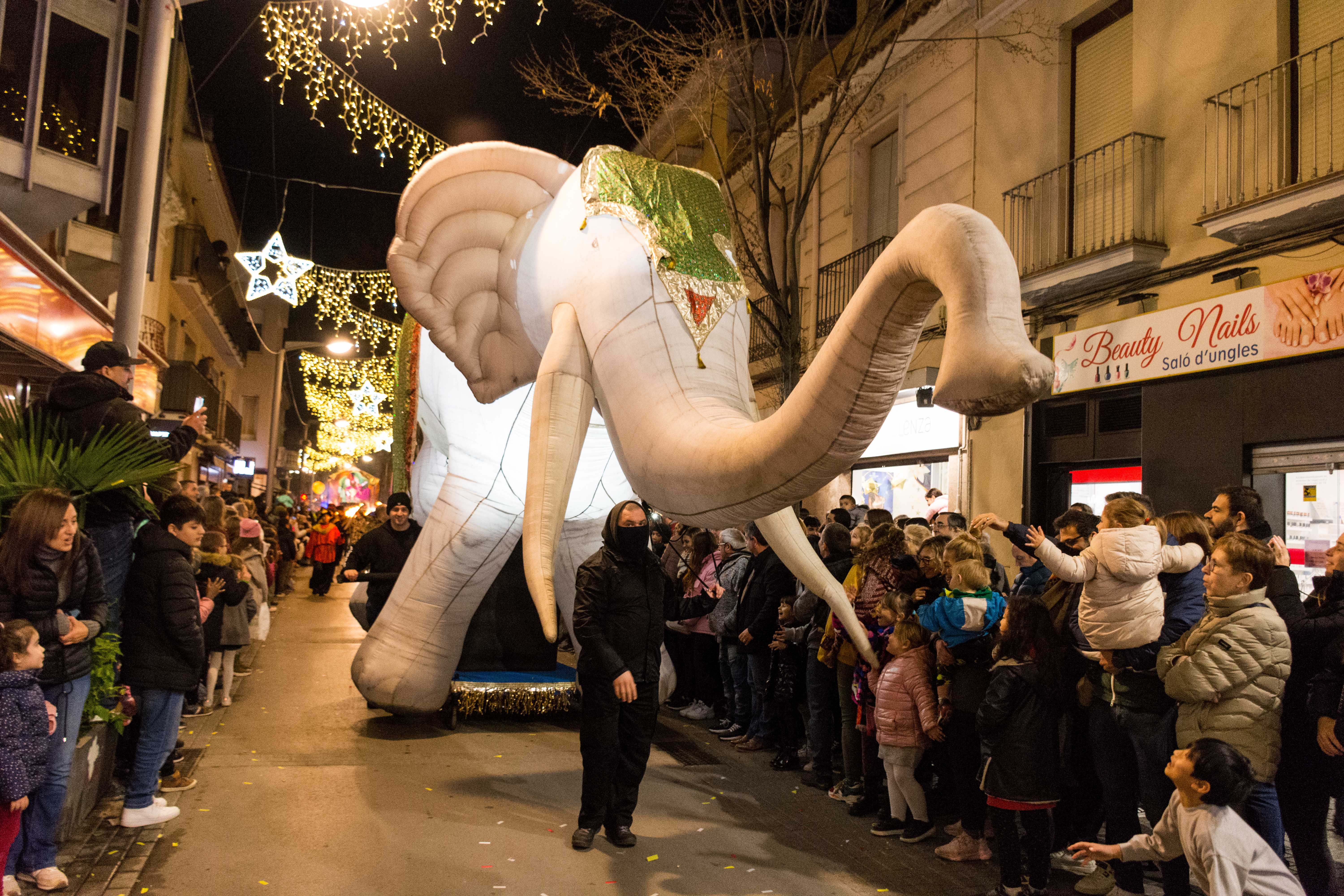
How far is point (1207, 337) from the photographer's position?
8.89 metres

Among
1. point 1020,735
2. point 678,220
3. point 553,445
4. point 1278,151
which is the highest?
point 1278,151

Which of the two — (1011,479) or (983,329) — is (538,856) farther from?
(1011,479)

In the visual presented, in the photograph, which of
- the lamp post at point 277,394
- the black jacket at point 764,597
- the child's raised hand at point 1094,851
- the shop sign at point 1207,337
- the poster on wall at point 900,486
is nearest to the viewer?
the child's raised hand at point 1094,851

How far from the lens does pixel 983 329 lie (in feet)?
7.38

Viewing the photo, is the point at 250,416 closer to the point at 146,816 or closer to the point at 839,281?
the point at 839,281

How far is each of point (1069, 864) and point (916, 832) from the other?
69 cm

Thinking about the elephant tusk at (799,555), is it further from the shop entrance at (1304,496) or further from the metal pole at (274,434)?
the metal pole at (274,434)

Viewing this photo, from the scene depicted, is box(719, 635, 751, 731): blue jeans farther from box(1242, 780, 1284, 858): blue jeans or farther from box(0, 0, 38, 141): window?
box(0, 0, 38, 141): window

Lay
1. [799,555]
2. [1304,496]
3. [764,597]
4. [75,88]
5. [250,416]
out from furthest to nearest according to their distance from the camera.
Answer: [250,416]
[75,88]
[1304,496]
[764,597]
[799,555]

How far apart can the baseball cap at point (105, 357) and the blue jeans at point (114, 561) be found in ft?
2.49

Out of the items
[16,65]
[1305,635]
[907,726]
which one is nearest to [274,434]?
[16,65]

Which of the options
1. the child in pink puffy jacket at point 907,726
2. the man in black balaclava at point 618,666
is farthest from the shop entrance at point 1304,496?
the man in black balaclava at point 618,666

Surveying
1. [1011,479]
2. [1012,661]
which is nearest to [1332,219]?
[1011,479]

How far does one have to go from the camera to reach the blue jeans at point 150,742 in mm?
4832
